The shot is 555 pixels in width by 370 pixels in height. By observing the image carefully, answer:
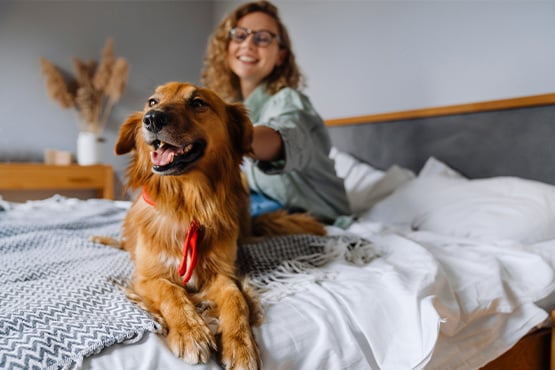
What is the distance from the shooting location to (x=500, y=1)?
178 cm

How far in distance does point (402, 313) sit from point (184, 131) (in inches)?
24.2

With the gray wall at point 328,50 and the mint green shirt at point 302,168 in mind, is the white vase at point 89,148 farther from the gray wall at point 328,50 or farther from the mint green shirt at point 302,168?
the mint green shirt at point 302,168

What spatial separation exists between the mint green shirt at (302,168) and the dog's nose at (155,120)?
524 mm

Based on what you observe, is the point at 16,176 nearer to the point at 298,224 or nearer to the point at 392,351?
the point at 298,224

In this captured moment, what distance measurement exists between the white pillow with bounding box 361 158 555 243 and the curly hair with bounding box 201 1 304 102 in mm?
720

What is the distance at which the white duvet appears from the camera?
0.76 m

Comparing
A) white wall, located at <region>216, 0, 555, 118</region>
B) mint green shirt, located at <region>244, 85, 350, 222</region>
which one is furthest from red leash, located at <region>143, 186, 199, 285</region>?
white wall, located at <region>216, 0, 555, 118</region>

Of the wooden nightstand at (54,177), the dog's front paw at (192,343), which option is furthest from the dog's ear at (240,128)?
the wooden nightstand at (54,177)

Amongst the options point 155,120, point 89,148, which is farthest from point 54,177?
point 155,120

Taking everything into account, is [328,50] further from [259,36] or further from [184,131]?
[184,131]

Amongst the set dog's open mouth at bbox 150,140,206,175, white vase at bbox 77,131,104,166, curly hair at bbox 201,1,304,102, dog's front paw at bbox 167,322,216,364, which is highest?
curly hair at bbox 201,1,304,102

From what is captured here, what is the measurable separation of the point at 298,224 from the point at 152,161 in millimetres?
581

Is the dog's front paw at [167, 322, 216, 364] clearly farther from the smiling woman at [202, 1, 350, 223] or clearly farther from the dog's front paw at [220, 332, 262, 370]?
the smiling woman at [202, 1, 350, 223]

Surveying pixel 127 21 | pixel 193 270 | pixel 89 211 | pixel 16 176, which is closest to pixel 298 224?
pixel 193 270
